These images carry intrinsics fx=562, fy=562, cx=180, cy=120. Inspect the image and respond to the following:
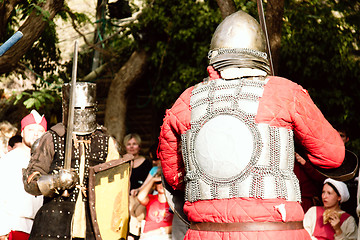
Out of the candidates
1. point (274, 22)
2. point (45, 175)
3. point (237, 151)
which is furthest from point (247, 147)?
point (274, 22)

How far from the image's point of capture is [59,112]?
9297 mm

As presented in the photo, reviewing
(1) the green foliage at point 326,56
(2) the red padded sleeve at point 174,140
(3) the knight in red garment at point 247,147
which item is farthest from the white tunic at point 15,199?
(1) the green foliage at point 326,56

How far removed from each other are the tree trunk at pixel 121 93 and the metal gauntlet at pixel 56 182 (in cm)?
491

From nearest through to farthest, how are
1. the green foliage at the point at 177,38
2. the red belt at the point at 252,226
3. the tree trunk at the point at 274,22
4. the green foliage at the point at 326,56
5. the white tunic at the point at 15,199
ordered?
the red belt at the point at 252,226 < the white tunic at the point at 15,199 < the tree trunk at the point at 274,22 < the green foliage at the point at 326,56 < the green foliage at the point at 177,38

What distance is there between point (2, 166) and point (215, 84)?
10.5ft

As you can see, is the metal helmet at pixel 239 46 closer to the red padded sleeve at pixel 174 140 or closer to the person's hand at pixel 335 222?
the red padded sleeve at pixel 174 140

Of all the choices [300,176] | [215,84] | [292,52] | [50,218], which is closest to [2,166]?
[50,218]

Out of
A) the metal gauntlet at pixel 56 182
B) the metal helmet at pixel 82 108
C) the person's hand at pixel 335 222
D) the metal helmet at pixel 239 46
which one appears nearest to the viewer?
the metal helmet at pixel 239 46

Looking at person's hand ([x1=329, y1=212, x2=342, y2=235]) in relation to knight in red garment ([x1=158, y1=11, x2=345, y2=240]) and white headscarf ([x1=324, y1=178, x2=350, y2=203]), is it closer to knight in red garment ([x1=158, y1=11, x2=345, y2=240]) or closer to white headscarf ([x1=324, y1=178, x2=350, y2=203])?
white headscarf ([x1=324, y1=178, x2=350, y2=203])

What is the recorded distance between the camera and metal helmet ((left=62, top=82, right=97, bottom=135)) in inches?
171

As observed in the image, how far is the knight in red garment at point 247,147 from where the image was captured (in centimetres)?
278

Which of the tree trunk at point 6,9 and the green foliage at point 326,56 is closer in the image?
the tree trunk at point 6,9

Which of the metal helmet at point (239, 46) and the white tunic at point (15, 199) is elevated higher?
the metal helmet at point (239, 46)

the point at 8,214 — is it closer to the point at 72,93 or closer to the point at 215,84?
the point at 72,93
